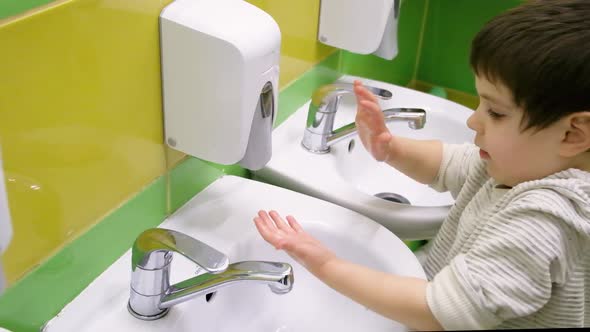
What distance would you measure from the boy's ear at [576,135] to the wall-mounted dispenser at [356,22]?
1.53 feet

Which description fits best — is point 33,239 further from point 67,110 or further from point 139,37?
point 139,37

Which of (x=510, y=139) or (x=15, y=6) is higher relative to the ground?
(x=15, y=6)

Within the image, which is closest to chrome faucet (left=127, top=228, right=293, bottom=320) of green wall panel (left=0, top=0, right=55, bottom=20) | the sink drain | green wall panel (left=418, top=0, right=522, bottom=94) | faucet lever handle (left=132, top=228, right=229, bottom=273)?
faucet lever handle (left=132, top=228, right=229, bottom=273)

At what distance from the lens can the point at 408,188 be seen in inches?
46.4

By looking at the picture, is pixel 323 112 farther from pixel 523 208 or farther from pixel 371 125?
pixel 523 208

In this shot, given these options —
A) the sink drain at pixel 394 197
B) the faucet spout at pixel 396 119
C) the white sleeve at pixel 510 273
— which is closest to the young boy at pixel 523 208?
the white sleeve at pixel 510 273

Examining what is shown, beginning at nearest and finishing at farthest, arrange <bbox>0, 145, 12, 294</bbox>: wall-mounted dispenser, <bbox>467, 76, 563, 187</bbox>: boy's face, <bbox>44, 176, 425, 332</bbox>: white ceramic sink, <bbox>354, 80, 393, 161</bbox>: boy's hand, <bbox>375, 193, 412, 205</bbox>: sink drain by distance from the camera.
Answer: <bbox>0, 145, 12, 294</bbox>: wall-mounted dispenser → <bbox>467, 76, 563, 187</bbox>: boy's face → <bbox>44, 176, 425, 332</bbox>: white ceramic sink → <bbox>354, 80, 393, 161</bbox>: boy's hand → <bbox>375, 193, 412, 205</bbox>: sink drain

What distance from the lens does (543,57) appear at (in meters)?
0.66

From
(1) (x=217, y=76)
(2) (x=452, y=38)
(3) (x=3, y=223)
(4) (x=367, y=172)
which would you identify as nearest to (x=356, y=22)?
(4) (x=367, y=172)

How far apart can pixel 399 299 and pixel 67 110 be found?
37cm

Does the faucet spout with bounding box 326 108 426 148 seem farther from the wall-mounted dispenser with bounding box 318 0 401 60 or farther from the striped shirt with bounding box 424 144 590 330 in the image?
the striped shirt with bounding box 424 144 590 330

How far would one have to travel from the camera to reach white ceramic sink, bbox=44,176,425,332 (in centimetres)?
82

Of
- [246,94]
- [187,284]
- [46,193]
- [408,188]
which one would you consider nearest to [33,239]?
[46,193]

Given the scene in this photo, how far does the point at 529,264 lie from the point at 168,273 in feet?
1.19
